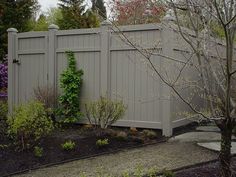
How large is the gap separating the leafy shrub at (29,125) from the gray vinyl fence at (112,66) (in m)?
2.02

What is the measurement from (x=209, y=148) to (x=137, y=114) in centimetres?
196

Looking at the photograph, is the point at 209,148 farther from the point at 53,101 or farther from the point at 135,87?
the point at 53,101

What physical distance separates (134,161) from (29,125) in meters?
1.71

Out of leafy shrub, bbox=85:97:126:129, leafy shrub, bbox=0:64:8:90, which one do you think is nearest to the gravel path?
leafy shrub, bbox=85:97:126:129

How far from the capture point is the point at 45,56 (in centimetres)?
919

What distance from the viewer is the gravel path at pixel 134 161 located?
5.36 m

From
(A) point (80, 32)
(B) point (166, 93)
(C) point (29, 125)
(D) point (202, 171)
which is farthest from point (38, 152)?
(A) point (80, 32)

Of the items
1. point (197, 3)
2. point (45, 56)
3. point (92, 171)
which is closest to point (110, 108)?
point (92, 171)

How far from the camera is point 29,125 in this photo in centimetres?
608

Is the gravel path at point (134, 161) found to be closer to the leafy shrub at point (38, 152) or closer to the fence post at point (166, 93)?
the leafy shrub at point (38, 152)

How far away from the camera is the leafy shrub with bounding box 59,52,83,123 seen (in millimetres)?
8352

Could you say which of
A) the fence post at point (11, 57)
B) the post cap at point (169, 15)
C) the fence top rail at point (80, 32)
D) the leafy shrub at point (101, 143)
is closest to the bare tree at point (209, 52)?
the post cap at point (169, 15)

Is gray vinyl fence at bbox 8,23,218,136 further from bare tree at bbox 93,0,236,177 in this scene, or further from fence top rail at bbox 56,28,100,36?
bare tree at bbox 93,0,236,177

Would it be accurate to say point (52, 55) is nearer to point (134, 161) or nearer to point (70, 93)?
point (70, 93)
